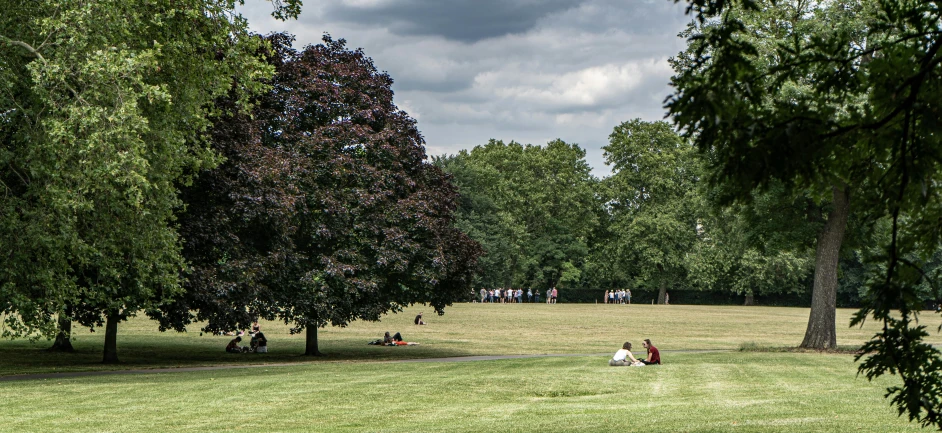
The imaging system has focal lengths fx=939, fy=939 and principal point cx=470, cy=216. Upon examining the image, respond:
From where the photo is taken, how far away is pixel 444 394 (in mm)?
17328

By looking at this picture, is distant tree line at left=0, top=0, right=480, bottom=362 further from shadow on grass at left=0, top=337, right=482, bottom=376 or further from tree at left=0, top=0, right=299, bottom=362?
shadow on grass at left=0, top=337, right=482, bottom=376

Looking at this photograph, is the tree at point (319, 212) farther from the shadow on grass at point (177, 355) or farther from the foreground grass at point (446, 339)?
the foreground grass at point (446, 339)

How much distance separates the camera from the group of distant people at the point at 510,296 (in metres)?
92.6

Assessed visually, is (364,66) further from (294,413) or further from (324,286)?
(294,413)

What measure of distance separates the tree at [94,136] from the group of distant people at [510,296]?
7186cm

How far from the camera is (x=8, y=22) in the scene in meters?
19.0

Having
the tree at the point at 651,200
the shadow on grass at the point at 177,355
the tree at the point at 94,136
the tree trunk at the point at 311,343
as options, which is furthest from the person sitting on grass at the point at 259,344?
the tree at the point at 651,200

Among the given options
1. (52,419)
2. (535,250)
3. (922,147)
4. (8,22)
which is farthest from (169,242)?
(535,250)

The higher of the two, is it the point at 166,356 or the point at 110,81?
the point at 110,81

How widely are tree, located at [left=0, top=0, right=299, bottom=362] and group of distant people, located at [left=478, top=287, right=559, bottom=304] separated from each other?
7186 cm

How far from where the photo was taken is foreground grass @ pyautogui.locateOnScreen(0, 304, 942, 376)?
96.3 ft

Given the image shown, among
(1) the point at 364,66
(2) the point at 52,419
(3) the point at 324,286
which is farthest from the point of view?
(1) the point at 364,66

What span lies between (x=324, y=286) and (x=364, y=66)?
8240 mm

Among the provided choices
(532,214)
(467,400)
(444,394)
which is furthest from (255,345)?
(532,214)
